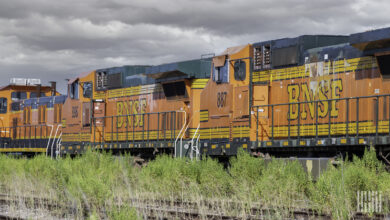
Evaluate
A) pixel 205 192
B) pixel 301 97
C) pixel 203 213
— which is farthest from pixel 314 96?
pixel 203 213

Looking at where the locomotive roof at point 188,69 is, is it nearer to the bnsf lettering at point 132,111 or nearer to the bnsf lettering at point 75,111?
the bnsf lettering at point 132,111

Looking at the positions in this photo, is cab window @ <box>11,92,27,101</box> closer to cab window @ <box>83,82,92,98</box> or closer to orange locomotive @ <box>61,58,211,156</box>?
orange locomotive @ <box>61,58,211,156</box>

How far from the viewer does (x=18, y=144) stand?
28.5 metres

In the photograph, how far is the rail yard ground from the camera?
32.8 ft

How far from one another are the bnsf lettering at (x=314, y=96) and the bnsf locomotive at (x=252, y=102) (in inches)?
1.0

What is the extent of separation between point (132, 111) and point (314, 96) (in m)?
8.59

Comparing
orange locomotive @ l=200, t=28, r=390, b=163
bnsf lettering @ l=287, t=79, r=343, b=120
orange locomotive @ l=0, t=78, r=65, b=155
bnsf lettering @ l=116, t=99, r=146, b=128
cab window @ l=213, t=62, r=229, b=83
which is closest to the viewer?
orange locomotive @ l=200, t=28, r=390, b=163

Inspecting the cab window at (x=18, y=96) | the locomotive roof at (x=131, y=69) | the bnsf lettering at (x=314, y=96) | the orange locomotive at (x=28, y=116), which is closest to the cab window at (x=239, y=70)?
the bnsf lettering at (x=314, y=96)

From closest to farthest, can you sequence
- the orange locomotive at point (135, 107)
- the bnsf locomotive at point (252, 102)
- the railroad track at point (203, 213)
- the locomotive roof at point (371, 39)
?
the railroad track at point (203, 213) < the locomotive roof at point (371, 39) < the bnsf locomotive at point (252, 102) < the orange locomotive at point (135, 107)

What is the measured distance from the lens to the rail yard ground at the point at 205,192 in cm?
1001

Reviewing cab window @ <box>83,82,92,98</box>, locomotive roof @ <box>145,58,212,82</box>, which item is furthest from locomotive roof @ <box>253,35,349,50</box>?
cab window @ <box>83,82,92,98</box>

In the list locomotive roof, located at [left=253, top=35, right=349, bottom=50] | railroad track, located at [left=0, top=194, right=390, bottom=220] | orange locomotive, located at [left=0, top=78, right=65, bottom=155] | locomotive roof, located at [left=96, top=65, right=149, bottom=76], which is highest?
locomotive roof, located at [left=253, top=35, right=349, bottom=50]

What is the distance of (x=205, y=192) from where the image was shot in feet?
43.9

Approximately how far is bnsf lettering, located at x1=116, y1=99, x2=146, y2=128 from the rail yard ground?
3.73m
